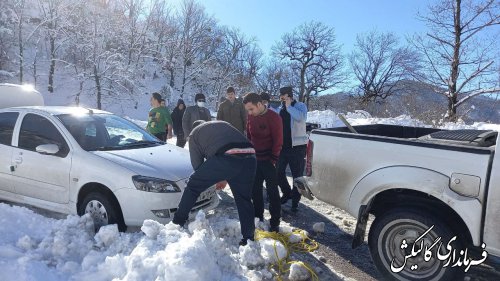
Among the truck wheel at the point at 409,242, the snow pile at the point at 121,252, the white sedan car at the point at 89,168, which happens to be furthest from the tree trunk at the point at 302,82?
the truck wheel at the point at 409,242

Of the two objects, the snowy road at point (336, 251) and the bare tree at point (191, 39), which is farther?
the bare tree at point (191, 39)

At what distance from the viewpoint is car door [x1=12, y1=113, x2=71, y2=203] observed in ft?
14.0

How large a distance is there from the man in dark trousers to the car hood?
0.47 meters

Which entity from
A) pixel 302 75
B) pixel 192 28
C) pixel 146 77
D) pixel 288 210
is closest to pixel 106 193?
pixel 288 210

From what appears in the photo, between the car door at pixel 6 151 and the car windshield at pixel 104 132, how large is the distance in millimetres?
788

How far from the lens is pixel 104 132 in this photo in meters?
4.87

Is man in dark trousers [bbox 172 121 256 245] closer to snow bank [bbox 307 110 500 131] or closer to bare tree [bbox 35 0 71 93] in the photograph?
snow bank [bbox 307 110 500 131]

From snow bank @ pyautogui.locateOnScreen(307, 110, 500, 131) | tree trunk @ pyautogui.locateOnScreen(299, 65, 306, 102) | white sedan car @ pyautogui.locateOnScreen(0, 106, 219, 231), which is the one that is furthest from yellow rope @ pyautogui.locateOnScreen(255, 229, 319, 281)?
tree trunk @ pyautogui.locateOnScreen(299, 65, 306, 102)

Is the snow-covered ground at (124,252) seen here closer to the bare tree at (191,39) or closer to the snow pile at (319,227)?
the snow pile at (319,227)

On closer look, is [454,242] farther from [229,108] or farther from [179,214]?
[229,108]

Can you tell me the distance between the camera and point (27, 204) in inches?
187

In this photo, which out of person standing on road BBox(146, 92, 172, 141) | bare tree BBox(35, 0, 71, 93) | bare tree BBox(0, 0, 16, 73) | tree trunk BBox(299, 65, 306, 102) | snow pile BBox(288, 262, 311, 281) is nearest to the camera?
snow pile BBox(288, 262, 311, 281)

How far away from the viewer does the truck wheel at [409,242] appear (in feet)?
9.98

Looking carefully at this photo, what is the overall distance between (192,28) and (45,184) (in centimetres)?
3985
